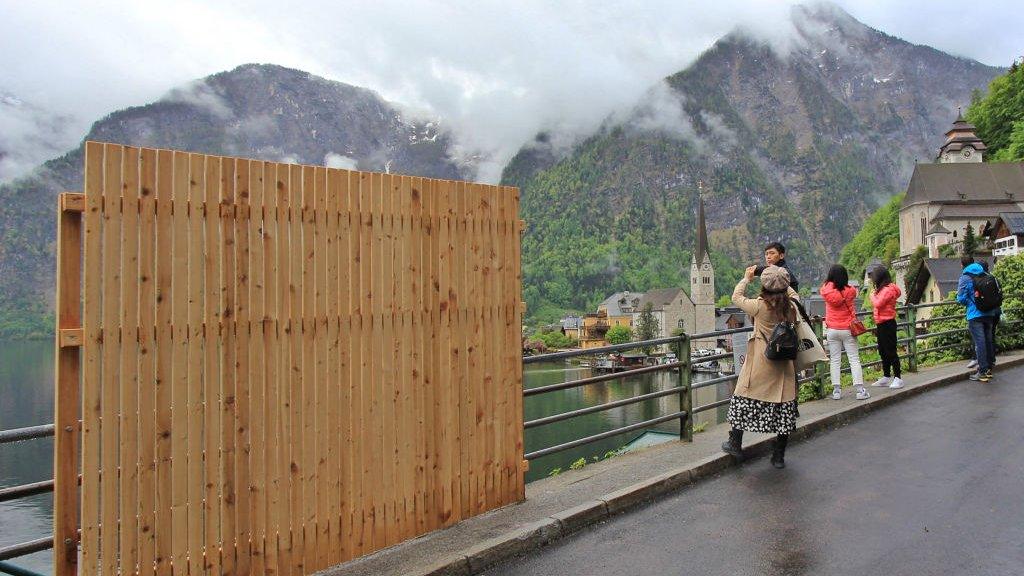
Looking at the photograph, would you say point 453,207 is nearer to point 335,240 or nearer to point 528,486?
point 335,240

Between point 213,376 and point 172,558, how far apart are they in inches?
37.1

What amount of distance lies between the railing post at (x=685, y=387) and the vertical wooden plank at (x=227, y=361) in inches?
195

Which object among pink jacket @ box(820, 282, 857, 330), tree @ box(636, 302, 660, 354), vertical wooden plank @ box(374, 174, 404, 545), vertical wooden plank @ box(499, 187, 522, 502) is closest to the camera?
vertical wooden plank @ box(374, 174, 404, 545)

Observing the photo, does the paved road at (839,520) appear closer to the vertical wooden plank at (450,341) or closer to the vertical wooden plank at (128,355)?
the vertical wooden plank at (450,341)

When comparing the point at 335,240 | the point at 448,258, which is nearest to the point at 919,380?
the point at 448,258

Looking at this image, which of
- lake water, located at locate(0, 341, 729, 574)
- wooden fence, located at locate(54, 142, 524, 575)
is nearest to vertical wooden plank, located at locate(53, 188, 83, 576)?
wooden fence, located at locate(54, 142, 524, 575)

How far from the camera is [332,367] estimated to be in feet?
14.2

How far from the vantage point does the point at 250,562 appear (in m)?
4.01

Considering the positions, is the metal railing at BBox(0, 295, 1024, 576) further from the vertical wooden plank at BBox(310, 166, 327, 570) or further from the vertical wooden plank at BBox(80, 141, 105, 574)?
the vertical wooden plank at BBox(310, 166, 327, 570)

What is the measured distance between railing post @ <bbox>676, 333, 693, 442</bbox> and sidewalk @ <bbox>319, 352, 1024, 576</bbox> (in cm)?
15

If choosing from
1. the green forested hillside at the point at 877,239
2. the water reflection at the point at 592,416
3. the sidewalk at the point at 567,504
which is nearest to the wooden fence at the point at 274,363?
the sidewalk at the point at 567,504

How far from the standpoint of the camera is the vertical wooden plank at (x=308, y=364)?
13.8 feet

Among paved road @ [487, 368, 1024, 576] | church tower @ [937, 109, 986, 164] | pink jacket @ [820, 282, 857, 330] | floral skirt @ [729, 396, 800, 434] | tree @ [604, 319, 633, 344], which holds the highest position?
church tower @ [937, 109, 986, 164]

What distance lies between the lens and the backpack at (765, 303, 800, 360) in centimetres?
629
